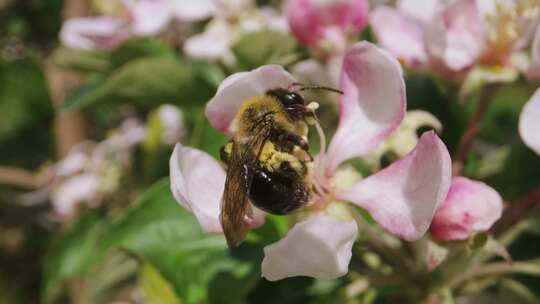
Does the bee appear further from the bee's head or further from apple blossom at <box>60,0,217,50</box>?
apple blossom at <box>60,0,217,50</box>

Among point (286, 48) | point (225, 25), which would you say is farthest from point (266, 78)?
point (225, 25)

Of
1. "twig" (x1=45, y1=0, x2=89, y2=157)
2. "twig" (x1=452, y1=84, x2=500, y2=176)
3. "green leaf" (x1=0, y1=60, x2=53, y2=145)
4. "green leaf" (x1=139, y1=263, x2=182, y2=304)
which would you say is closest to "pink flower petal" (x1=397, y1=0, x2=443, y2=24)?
"twig" (x1=452, y1=84, x2=500, y2=176)

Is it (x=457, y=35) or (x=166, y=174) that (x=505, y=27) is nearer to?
(x=457, y=35)

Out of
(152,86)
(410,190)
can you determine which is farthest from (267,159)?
(152,86)

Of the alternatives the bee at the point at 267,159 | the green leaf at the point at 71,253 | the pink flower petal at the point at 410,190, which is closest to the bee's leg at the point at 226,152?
the bee at the point at 267,159

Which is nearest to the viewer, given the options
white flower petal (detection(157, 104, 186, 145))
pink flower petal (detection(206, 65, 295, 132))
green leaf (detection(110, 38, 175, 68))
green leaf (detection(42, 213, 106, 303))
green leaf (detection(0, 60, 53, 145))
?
pink flower petal (detection(206, 65, 295, 132))
